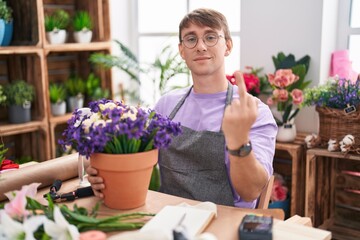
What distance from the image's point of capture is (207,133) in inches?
69.6

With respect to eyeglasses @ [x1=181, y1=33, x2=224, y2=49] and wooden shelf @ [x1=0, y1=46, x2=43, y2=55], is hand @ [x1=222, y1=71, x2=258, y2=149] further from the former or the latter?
wooden shelf @ [x1=0, y1=46, x2=43, y2=55]

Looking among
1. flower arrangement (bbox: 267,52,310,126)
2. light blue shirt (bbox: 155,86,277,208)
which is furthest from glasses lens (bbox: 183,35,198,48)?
flower arrangement (bbox: 267,52,310,126)

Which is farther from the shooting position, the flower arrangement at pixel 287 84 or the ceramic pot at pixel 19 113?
the ceramic pot at pixel 19 113

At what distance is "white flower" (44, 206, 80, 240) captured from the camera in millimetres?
1000

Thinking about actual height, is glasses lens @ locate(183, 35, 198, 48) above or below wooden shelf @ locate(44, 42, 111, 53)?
above

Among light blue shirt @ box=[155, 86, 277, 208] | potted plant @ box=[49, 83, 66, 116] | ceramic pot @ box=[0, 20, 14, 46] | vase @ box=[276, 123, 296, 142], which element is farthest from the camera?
potted plant @ box=[49, 83, 66, 116]

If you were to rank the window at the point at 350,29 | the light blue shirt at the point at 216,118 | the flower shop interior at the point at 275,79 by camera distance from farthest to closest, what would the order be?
the window at the point at 350,29 < the flower shop interior at the point at 275,79 < the light blue shirt at the point at 216,118

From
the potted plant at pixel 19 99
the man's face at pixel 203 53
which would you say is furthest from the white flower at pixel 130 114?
the potted plant at pixel 19 99

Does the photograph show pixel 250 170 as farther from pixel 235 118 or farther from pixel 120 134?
pixel 120 134

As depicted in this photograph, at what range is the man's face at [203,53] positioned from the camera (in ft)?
5.90

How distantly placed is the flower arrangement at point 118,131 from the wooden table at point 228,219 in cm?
18

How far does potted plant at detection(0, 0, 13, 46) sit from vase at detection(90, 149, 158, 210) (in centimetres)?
200

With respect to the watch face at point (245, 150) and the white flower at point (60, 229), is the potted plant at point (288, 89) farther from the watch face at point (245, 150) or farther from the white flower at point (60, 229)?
the white flower at point (60, 229)

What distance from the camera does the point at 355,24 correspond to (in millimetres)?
2953
